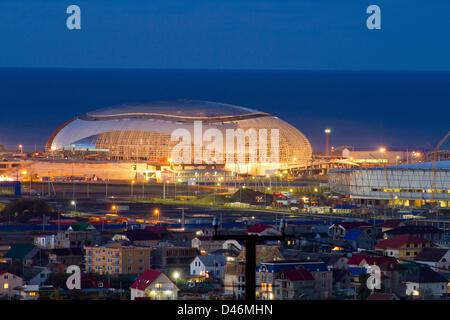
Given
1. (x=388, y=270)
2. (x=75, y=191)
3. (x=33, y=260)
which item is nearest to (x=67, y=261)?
(x=33, y=260)

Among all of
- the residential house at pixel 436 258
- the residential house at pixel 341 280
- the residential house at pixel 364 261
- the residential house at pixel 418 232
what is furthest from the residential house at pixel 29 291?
the residential house at pixel 418 232

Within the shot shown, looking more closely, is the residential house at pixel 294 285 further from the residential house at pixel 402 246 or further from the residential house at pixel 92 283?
the residential house at pixel 402 246

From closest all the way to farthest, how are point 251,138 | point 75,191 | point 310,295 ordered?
point 310,295 → point 75,191 → point 251,138

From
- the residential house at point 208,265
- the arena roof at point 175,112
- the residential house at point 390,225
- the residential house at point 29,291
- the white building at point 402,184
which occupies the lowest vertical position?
the residential house at point 29,291

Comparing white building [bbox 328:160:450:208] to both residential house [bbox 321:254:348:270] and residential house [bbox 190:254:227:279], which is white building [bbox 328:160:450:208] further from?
residential house [bbox 190:254:227:279]

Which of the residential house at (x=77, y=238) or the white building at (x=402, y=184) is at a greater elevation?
the white building at (x=402, y=184)

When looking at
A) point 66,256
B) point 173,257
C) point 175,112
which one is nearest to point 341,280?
point 173,257
